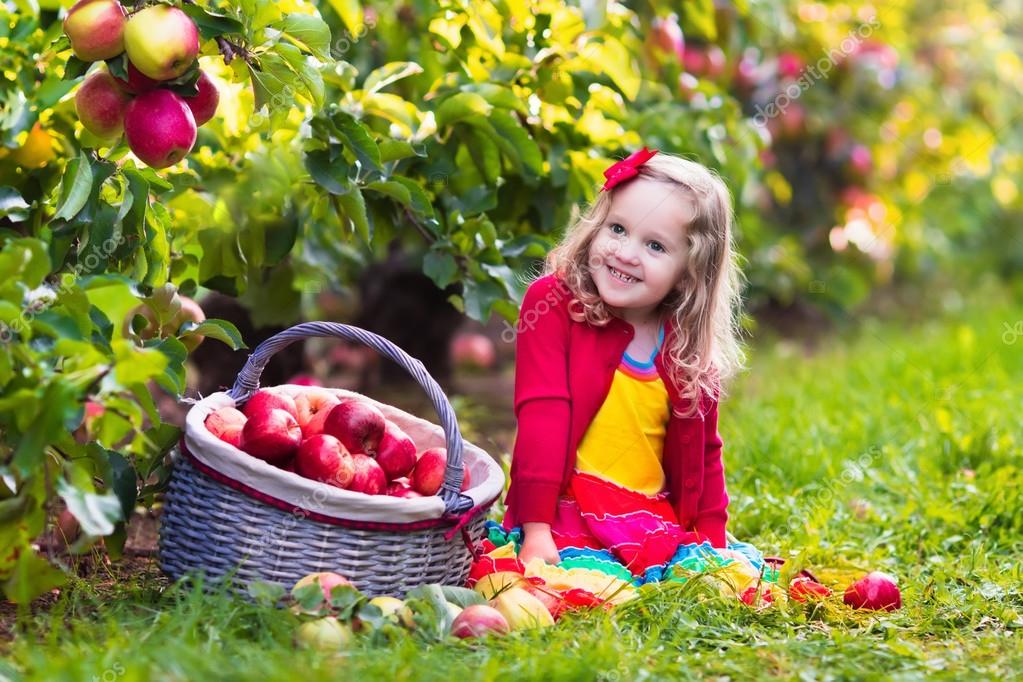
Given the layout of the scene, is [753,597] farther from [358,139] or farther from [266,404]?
[358,139]

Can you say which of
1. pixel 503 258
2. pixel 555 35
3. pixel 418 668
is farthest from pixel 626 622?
pixel 555 35

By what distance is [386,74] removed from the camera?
252 centimetres

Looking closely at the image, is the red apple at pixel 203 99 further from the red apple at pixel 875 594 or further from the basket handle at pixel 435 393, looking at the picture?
the red apple at pixel 875 594

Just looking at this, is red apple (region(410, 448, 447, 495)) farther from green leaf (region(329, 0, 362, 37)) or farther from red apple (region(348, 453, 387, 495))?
green leaf (region(329, 0, 362, 37))

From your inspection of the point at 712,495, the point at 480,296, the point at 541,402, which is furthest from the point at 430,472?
the point at 712,495

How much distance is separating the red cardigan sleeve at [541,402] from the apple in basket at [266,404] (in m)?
0.42

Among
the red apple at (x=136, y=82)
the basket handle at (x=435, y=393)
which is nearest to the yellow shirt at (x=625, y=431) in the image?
the basket handle at (x=435, y=393)

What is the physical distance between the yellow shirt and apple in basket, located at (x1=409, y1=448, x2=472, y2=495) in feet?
0.90

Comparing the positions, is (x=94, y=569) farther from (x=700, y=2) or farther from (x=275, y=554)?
(x=700, y=2)

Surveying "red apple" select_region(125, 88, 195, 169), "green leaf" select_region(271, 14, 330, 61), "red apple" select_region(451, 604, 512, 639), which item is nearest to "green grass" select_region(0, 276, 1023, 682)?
"red apple" select_region(451, 604, 512, 639)

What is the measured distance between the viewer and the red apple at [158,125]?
186cm

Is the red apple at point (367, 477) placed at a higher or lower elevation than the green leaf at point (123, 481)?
higher

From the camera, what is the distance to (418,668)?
1.64 meters

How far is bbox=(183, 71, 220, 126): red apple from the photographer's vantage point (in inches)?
77.5
